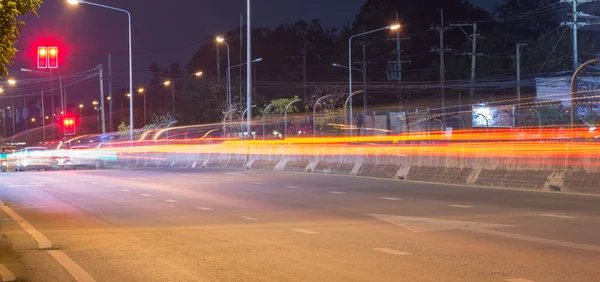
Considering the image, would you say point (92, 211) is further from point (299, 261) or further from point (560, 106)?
point (560, 106)

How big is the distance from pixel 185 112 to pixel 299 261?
86.7 m

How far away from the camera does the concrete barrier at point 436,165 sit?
58.0 feet

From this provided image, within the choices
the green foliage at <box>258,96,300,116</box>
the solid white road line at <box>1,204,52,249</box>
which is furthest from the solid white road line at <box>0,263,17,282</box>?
the green foliage at <box>258,96,300,116</box>

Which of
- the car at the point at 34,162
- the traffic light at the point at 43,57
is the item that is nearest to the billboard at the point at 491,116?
the car at the point at 34,162

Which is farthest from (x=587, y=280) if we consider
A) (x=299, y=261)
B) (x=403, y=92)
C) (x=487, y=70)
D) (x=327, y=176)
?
(x=403, y=92)

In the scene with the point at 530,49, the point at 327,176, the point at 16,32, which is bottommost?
the point at 327,176

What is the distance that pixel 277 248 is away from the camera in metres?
10.3

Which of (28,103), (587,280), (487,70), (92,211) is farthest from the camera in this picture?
(28,103)

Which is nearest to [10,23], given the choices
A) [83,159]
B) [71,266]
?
[71,266]

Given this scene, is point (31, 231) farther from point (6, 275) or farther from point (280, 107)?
point (280, 107)

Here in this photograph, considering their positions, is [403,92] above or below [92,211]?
above

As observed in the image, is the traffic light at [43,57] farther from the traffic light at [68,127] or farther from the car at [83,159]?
the traffic light at [68,127]

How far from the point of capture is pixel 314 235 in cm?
1150

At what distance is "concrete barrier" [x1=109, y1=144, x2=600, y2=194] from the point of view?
58.0ft
